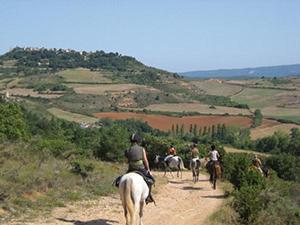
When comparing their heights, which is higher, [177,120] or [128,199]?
[128,199]

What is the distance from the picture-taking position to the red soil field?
316 ft

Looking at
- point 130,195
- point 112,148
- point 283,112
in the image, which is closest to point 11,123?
point 112,148

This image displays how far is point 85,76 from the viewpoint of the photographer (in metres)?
154

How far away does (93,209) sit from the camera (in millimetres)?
13562

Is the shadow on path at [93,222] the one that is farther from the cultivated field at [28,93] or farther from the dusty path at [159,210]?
the cultivated field at [28,93]

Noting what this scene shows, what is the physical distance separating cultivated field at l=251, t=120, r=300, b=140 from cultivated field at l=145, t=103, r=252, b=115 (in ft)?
54.1

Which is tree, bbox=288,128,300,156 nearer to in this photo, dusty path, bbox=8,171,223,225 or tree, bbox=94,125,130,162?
tree, bbox=94,125,130,162

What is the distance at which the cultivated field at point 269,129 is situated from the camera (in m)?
88.2

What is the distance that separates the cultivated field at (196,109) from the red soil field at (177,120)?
10023 mm

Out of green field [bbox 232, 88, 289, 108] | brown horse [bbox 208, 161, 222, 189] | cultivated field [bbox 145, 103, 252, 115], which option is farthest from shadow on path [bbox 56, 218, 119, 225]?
green field [bbox 232, 88, 289, 108]

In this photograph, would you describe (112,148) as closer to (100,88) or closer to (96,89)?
(96,89)

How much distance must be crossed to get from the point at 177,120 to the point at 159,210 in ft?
283

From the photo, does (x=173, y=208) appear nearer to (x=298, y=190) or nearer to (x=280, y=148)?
(x=298, y=190)

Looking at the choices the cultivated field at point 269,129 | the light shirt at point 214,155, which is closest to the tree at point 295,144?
the cultivated field at point 269,129
